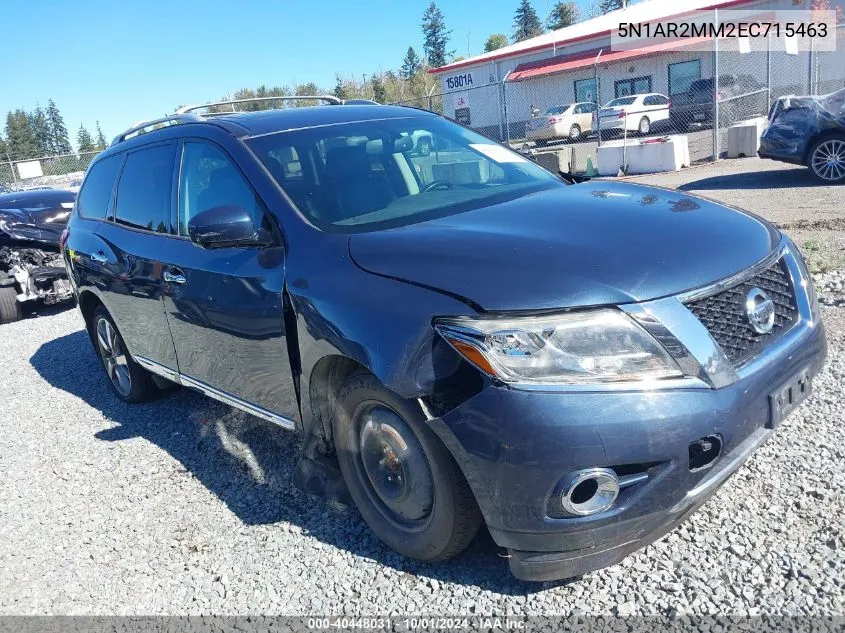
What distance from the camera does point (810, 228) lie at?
26.6 ft

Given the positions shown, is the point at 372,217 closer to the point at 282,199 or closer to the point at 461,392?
the point at 282,199

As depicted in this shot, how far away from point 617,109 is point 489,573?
25.2 meters

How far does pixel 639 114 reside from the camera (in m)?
27.0

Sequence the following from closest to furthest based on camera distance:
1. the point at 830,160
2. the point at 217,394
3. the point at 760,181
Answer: the point at 217,394, the point at 830,160, the point at 760,181

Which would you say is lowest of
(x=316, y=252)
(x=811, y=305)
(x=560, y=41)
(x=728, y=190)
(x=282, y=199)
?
(x=728, y=190)

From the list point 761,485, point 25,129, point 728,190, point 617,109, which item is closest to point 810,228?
point 728,190

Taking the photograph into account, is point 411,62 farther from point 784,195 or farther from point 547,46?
point 784,195

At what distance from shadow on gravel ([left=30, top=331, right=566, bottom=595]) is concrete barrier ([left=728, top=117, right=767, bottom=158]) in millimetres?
14734

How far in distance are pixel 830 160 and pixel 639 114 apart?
55.9 feet

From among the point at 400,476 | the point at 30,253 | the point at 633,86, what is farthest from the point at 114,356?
the point at 633,86

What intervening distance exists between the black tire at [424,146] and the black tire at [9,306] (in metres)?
7.38

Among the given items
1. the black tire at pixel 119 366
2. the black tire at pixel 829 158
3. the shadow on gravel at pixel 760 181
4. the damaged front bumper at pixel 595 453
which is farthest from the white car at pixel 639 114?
the damaged front bumper at pixel 595 453

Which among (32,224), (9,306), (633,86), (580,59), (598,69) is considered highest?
(580,59)

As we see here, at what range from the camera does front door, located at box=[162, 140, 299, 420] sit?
10.4ft
